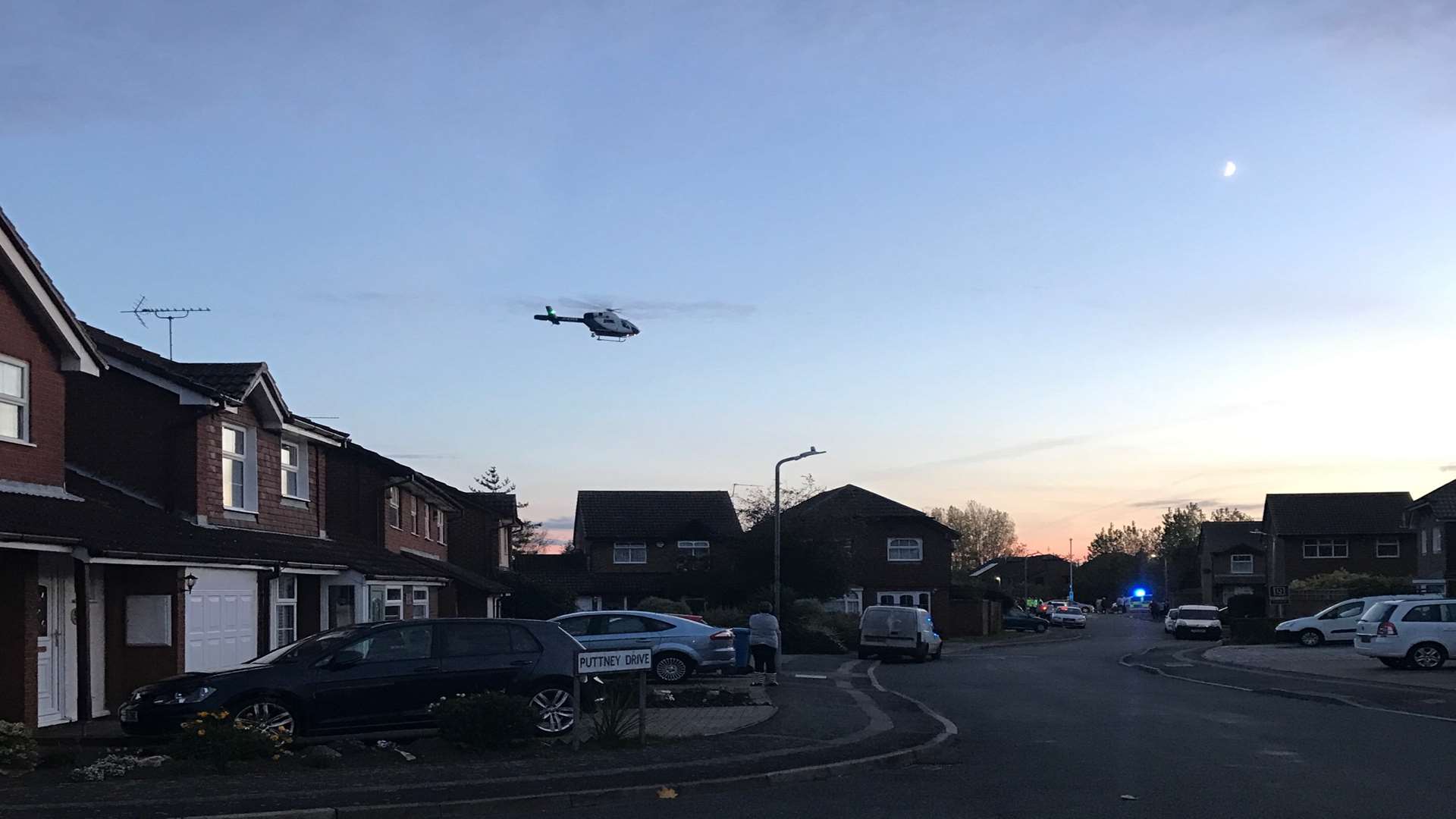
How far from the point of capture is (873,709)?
20938mm

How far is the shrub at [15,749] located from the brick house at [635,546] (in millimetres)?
47398

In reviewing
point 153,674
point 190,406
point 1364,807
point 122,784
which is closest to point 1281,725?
point 1364,807

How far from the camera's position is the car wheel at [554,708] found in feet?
53.1

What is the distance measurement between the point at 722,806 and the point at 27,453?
12382 millimetres

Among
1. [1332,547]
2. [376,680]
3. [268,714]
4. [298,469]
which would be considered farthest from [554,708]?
[1332,547]

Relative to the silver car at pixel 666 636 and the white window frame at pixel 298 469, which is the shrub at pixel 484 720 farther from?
the white window frame at pixel 298 469

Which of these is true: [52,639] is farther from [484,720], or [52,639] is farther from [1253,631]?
[1253,631]

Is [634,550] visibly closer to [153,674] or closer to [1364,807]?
[153,674]

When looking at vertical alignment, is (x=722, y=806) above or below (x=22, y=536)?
below

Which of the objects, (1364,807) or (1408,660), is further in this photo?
(1408,660)

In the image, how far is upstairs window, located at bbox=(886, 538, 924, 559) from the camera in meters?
65.5

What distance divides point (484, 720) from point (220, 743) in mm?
2638

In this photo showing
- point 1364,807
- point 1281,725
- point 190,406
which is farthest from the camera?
point 190,406

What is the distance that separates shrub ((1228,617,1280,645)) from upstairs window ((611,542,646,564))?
90.4ft
